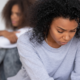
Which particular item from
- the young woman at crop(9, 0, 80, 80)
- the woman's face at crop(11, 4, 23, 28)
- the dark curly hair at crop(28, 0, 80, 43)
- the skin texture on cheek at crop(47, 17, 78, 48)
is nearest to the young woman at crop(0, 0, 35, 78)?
the woman's face at crop(11, 4, 23, 28)

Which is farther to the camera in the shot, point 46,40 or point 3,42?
point 3,42

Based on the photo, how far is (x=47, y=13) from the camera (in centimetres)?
61

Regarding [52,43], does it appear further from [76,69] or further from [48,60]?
[76,69]

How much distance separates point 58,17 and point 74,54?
0.27 metres

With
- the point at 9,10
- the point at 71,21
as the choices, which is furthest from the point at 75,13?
the point at 9,10

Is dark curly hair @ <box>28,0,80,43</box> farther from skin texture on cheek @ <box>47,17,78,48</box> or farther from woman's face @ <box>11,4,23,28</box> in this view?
woman's face @ <box>11,4,23,28</box>

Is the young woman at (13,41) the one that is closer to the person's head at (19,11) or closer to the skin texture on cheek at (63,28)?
the person's head at (19,11)

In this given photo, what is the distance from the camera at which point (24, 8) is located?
1104 millimetres

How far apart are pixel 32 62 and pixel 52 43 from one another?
0.17m

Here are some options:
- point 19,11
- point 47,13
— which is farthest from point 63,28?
point 19,11

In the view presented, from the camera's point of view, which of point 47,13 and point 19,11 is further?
point 19,11

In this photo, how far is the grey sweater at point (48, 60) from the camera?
681 millimetres

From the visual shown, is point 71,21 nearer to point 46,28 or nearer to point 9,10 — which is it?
point 46,28

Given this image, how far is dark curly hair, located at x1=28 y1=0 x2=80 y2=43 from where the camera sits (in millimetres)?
587
